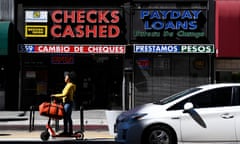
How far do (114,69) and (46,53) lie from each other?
349 cm

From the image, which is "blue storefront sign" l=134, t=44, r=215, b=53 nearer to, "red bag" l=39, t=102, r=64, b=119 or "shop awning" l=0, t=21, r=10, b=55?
"shop awning" l=0, t=21, r=10, b=55

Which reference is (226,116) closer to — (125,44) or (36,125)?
(36,125)

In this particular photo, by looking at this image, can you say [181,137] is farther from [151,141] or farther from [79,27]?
[79,27]

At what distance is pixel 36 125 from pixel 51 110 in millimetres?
5547

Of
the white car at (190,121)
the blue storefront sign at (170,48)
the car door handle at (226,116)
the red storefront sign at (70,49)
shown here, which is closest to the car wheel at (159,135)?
the white car at (190,121)

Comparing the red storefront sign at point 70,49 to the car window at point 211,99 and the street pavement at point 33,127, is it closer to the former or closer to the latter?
the street pavement at point 33,127

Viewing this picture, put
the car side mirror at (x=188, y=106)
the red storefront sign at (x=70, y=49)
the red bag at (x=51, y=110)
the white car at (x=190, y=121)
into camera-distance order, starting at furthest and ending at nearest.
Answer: the red storefront sign at (x=70, y=49) < the red bag at (x=51, y=110) < the white car at (x=190, y=121) < the car side mirror at (x=188, y=106)

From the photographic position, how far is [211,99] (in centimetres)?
1135

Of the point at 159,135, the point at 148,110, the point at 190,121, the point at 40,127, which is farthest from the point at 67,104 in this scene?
the point at 40,127

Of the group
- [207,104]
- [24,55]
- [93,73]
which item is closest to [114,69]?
[93,73]

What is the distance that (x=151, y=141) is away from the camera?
36.7ft

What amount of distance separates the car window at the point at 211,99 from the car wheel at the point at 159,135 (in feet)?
1.62

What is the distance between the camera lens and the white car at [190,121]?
11.0 metres

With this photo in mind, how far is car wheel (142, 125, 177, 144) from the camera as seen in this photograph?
11.1 m
